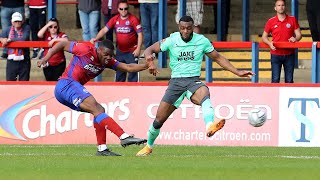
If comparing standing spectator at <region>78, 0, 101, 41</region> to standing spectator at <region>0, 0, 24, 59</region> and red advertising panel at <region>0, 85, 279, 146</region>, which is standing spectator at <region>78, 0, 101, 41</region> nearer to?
standing spectator at <region>0, 0, 24, 59</region>

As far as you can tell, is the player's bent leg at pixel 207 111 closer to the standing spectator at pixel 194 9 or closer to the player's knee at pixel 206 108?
the player's knee at pixel 206 108

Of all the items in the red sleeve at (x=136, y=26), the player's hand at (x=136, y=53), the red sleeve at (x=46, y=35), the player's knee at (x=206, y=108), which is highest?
the red sleeve at (x=136, y=26)

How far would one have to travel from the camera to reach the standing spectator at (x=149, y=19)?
82.0ft

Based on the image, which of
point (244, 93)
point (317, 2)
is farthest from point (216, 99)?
point (317, 2)

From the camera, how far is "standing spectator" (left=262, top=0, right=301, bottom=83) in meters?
22.4

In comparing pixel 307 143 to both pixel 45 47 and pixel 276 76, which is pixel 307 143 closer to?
pixel 276 76

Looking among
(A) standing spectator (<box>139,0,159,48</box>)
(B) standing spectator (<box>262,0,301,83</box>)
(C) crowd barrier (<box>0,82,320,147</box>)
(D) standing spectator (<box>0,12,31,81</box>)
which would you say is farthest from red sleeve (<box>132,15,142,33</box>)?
(B) standing spectator (<box>262,0,301,83</box>)

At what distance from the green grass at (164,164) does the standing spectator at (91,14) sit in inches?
230

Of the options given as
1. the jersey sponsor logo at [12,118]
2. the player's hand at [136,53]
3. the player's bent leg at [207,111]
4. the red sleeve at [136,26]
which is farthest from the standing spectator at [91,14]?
the player's bent leg at [207,111]

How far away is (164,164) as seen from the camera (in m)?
15.1

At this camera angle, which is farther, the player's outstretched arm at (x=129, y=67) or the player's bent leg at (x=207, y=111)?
the player's outstretched arm at (x=129, y=67)

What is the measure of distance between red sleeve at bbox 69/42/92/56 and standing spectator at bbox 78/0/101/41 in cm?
753

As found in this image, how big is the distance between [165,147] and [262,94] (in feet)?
7.38

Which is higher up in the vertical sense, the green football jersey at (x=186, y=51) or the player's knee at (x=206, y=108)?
the green football jersey at (x=186, y=51)
